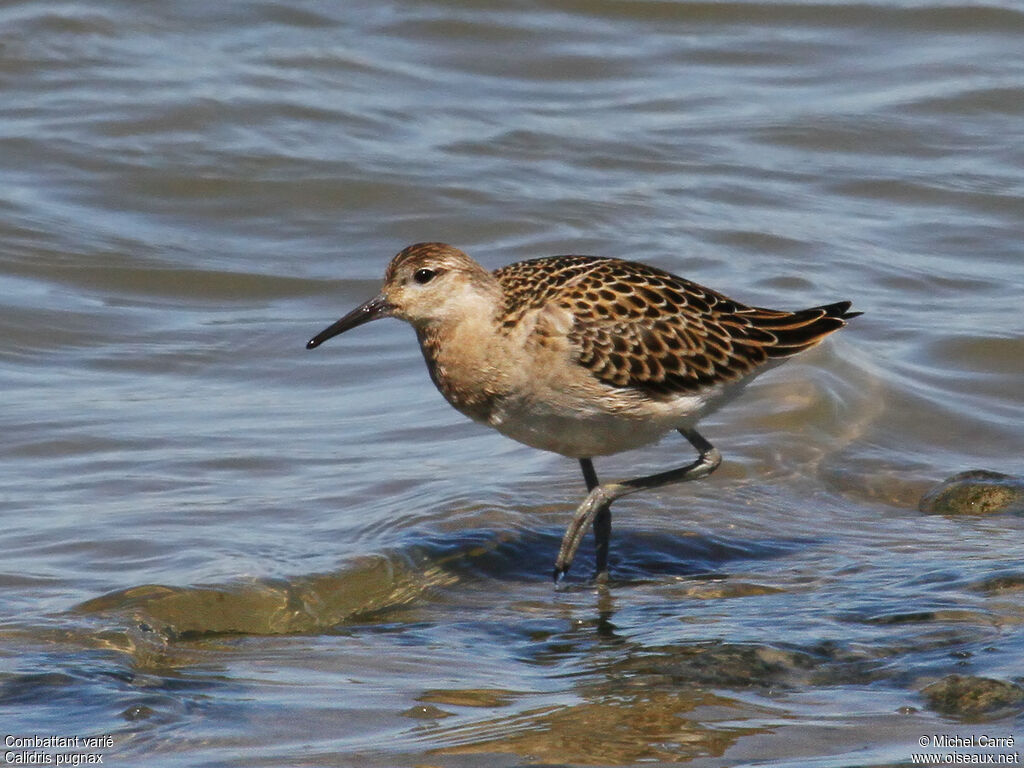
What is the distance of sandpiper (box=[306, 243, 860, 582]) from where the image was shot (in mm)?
8289

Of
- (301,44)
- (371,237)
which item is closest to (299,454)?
(371,237)

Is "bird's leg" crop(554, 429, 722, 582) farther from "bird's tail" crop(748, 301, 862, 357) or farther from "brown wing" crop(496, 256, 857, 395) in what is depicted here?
"bird's tail" crop(748, 301, 862, 357)

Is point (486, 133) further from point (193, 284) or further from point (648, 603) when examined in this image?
point (648, 603)

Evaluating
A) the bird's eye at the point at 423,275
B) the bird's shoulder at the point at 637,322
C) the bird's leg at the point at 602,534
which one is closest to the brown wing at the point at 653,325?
the bird's shoulder at the point at 637,322

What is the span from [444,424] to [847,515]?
280 centimetres

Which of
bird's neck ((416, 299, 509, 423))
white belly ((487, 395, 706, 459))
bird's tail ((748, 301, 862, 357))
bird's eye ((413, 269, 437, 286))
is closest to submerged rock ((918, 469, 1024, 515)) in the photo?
bird's tail ((748, 301, 862, 357))

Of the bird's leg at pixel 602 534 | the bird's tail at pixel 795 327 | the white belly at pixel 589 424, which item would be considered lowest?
the bird's leg at pixel 602 534

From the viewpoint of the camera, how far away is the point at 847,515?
952 centimetres

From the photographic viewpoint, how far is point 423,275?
859 cm

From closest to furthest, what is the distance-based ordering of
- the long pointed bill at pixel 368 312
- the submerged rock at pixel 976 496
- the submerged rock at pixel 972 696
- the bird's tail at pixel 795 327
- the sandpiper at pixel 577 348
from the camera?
the submerged rock at pixel 972 696
the sandpiper at pixel 577 348
the long pointed bill at pixel 368 312
the bird's tail at pixel 795 327
the submerged rock at pixel 976 496

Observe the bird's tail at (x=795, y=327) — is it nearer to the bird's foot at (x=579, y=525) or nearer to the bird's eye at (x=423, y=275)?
the bird's foot at (x=579, y=525)

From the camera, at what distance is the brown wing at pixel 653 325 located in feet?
27.5

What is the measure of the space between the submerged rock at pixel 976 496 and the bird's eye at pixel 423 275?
125 inches

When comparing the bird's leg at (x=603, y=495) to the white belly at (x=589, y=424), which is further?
the bird's leg at (x=603, y=495)
